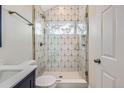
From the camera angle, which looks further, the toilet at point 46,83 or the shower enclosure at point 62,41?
the shower enclosure at point 62,41

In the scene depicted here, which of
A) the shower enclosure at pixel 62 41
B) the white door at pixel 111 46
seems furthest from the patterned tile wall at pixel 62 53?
the white door at pixel 111 46

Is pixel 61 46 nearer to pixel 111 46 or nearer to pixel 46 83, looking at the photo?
pixel 46 83

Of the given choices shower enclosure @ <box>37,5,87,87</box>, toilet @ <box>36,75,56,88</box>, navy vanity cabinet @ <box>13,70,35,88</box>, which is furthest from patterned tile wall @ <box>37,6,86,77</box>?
navy vanity cabinet @ <box>13,70,35,88</box>

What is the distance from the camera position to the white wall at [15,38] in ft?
5.10

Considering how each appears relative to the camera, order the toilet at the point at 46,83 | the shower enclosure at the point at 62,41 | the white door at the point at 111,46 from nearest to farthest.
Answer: the white door at the point at 111,46, the toilet at the point at 46,83, the shower enclosure at the point at 62,41

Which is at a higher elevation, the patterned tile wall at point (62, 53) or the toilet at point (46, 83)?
the patterned tile wall at point (62, 53)

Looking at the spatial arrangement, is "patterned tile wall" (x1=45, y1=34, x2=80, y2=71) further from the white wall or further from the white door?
the white door

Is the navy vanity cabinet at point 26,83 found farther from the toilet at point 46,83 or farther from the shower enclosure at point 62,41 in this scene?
the shower enclosure at point 62,41

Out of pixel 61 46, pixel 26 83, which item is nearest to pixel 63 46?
pixel 61 46

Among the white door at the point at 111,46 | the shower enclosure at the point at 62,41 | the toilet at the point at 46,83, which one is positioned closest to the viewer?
→ the white door at the point at 111,46

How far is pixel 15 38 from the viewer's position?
184 centimetres

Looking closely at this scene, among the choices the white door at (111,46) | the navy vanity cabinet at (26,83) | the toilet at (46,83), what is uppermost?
the white door at (111,46)

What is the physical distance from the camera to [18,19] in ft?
6.34

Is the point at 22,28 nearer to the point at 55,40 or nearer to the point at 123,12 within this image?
the point at 123,12
